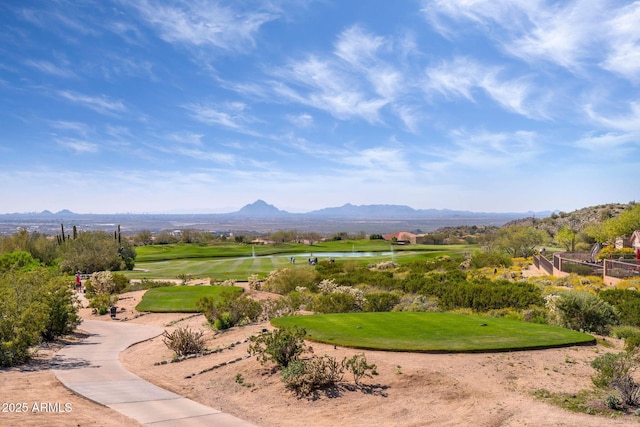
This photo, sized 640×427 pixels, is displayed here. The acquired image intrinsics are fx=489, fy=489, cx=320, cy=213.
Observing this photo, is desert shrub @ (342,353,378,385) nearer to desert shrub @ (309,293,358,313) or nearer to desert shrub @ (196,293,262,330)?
desert shrub @ (196,293,262,330)

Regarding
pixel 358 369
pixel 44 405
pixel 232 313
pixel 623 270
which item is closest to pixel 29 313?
pixel 44 405

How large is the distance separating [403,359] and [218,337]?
7.59 m

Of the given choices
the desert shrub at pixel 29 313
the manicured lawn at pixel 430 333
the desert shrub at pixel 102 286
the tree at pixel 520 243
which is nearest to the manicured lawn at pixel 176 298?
the desert shrub at pixel 102 286

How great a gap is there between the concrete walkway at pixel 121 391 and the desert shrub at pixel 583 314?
44.4 ft

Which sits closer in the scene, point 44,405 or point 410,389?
point 44,405

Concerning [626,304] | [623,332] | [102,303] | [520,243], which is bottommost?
[102,303]

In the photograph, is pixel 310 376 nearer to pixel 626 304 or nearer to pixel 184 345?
pixel 184 345

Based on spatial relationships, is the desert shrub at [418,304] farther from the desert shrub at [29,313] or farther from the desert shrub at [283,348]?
the desert shrub at [29,313]

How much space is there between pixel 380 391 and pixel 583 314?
10690mm

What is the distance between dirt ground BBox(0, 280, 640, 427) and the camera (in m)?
9.56

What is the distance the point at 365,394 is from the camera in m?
11.0

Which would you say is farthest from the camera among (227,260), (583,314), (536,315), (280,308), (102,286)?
(227,260)

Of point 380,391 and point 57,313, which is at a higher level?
point 57,313

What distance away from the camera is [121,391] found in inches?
452
